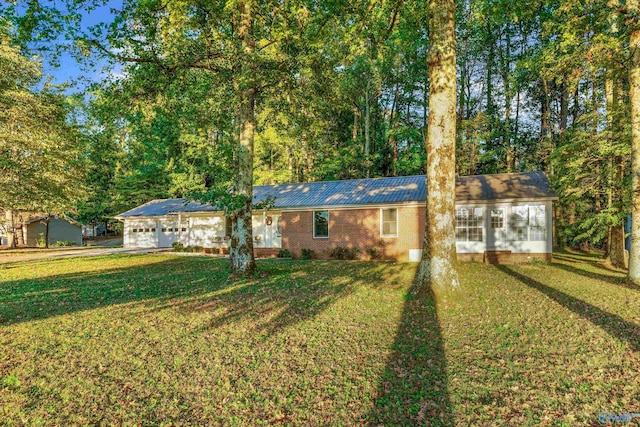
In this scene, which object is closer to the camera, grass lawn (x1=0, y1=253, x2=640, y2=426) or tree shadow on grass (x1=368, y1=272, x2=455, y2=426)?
tree shadow on grass (x1=368, y1=272, x2=455, y2=426)

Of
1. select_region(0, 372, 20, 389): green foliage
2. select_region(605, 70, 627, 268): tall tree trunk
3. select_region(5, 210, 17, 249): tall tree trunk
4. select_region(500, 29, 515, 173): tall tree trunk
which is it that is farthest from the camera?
select_region(5, 210, 17, 249): tall tree trunk

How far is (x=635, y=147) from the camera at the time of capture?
32.3 ft

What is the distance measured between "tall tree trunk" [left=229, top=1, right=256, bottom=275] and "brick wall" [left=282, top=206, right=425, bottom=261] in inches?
286

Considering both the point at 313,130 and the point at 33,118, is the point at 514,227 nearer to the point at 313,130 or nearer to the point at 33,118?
the point at 313,130

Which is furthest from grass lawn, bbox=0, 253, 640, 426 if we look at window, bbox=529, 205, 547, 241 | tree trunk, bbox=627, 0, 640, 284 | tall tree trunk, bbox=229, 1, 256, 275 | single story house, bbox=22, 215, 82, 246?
single story house, bbox=22, 215, 82, 246

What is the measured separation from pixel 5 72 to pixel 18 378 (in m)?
17.3

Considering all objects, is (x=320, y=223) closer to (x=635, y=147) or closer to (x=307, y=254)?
A: (x=307, y=254)

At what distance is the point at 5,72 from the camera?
617 inches

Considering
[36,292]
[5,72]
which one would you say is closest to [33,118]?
[5,72]

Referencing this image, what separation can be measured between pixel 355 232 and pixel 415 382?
14.2 metres

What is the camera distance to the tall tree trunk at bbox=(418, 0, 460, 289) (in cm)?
758

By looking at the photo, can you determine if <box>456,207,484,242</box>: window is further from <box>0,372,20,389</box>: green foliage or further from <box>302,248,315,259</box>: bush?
<box>0,372,20,389</box>: green foliage

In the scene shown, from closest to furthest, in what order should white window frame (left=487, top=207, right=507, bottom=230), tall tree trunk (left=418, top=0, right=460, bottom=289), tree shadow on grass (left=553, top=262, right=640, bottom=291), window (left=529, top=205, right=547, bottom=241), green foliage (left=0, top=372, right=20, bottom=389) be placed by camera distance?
1. green foliage (left=0, top=372, right=20, bottom=389)
2. tall tree trunk (left=418, top=0, right=460, bottom=289)
3. tree shadow on grass (left=553, top=262, right=640, bottom=291)
4. window (left=529, top=205, right=547, bottom=241)
5. white window frame (left=487, top=207, right=507, bottom=230)

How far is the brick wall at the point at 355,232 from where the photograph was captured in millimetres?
17047
